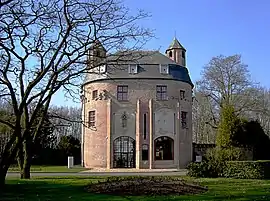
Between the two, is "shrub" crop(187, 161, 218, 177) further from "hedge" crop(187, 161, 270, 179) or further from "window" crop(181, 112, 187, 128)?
"window" crop(181, 112, 187, 128)

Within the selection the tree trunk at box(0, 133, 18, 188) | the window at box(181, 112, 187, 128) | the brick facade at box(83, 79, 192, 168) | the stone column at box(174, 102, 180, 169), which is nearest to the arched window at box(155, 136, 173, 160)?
the brick facade at box(83, 79, 192, 168)

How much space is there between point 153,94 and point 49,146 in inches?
897

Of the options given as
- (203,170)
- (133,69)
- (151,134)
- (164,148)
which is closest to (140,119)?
(151,134)

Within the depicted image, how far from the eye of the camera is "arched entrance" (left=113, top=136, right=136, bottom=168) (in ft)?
155

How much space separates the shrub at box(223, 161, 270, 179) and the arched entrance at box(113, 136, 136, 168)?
68.3ft

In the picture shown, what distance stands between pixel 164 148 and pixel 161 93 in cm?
620

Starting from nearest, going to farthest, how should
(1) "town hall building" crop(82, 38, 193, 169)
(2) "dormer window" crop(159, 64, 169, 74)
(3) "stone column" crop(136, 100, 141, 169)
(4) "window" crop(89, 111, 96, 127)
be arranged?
1. (3) "stone column" crop(136, 100, 141, 169)
2. (1) "town hall building" crop(82, 38, 193, 169)
3. (2) "dormer window" crop(159, 64, 169, 74)
4. (4) "window" crop(89, 111, 96, 127)

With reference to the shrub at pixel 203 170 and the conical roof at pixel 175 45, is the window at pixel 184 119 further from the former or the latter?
the shrub at pixel 203 170

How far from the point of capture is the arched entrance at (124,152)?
47188mm

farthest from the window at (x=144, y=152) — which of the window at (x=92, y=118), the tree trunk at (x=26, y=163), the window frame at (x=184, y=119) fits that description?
the tree trunk at (x=26, y=163)

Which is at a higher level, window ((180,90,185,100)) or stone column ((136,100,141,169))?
window ((180,90,185,100))

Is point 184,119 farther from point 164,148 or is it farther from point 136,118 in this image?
point 136,118

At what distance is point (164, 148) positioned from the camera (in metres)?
47.7

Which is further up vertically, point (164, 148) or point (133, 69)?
point (133, 69)
